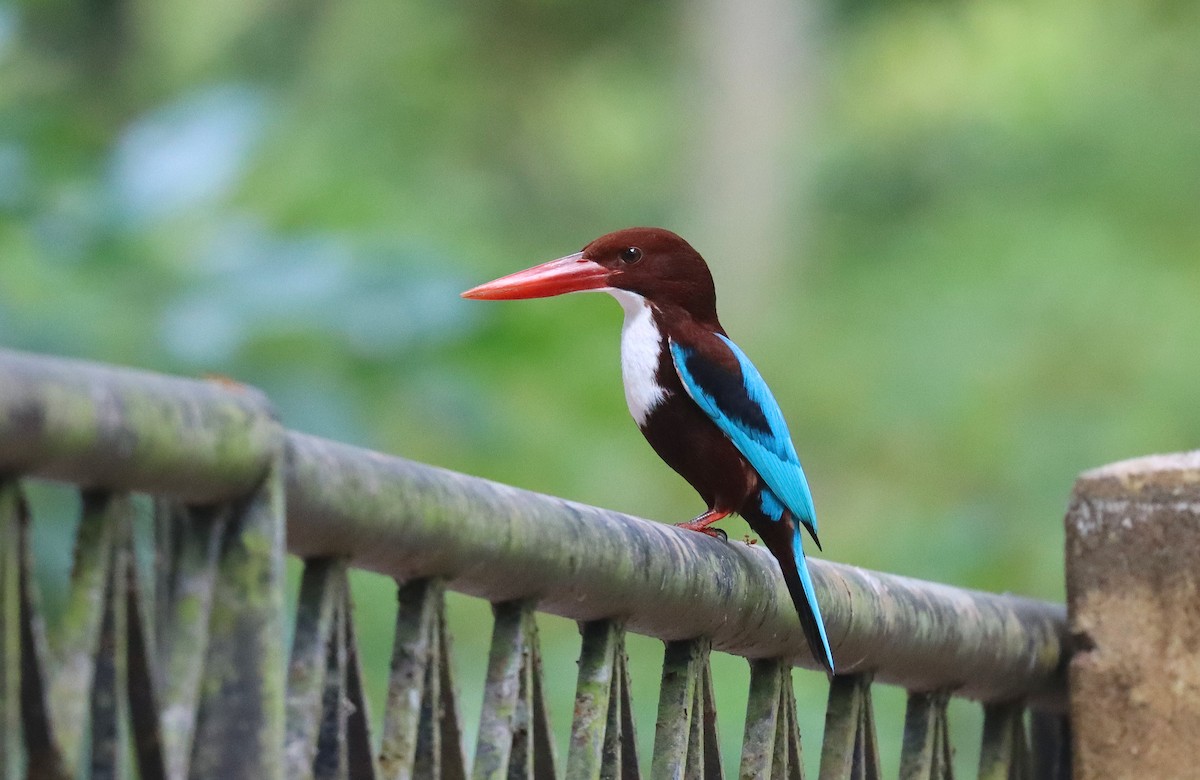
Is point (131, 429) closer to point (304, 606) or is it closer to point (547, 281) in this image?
point (304, 606)

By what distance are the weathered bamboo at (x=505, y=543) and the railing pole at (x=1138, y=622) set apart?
0.09m

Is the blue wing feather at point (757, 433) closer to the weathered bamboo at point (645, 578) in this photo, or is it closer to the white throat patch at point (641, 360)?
the white throat patch at point (641, 360)

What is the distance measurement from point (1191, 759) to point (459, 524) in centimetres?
130

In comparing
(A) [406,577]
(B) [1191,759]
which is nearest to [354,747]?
(A) [406,577]

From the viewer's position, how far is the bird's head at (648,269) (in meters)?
2.95

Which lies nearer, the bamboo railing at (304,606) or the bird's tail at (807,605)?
the bamboo railing at (304,606)

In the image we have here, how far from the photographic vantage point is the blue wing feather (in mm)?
2750

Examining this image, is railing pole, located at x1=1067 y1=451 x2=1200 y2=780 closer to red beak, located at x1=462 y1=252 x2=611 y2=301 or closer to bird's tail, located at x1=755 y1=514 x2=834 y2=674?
bird's tail, located at x1=755 y1=514 x2=834 y2=674

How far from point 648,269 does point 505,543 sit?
147 cm

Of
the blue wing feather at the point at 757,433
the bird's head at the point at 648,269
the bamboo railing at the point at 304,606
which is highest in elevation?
the bird's head at the point at 648,269

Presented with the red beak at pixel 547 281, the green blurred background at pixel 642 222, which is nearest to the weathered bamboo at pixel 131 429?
the green blurred background at pixel 642 222

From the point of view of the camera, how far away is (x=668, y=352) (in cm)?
282

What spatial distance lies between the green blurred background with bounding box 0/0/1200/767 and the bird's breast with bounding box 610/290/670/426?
2.17 ft

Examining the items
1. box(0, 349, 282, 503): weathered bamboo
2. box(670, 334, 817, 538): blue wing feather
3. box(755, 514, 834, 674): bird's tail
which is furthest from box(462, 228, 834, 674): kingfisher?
box(0, 349, 282, 503): weathered bamboo
